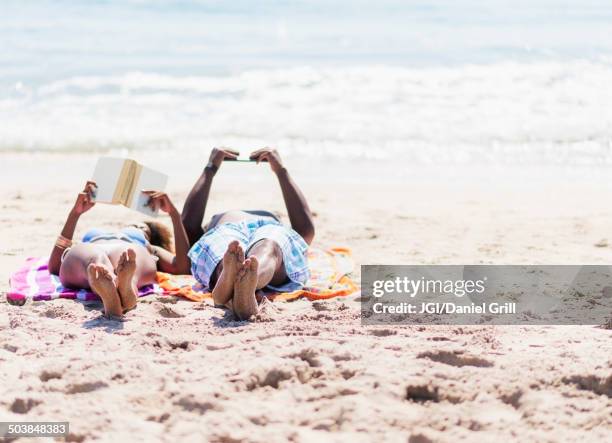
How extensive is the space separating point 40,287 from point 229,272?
1199 millimetres

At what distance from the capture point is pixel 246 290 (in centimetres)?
383

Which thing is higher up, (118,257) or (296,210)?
(296,210)

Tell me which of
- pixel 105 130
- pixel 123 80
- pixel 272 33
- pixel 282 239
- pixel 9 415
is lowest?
pixel 9 415

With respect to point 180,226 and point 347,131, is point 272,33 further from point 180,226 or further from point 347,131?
point 180,226

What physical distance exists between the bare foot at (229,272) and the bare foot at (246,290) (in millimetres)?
28

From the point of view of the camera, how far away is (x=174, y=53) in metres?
16.2

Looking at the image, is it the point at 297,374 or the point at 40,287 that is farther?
the point at 40,287

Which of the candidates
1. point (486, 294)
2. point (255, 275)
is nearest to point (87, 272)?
point (255, 275)

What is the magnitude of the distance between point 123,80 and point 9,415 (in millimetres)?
11186

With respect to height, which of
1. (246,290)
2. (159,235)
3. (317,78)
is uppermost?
(317,78)

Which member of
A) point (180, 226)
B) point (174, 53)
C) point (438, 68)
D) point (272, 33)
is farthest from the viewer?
point (272, 33)

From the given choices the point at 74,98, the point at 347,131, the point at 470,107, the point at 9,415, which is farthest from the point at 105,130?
the point at 9,415

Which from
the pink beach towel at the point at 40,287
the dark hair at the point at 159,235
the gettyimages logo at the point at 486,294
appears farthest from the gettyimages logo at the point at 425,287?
the dark hair at the point at 159,235

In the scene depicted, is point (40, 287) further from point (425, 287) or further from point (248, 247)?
point (425, 287)
